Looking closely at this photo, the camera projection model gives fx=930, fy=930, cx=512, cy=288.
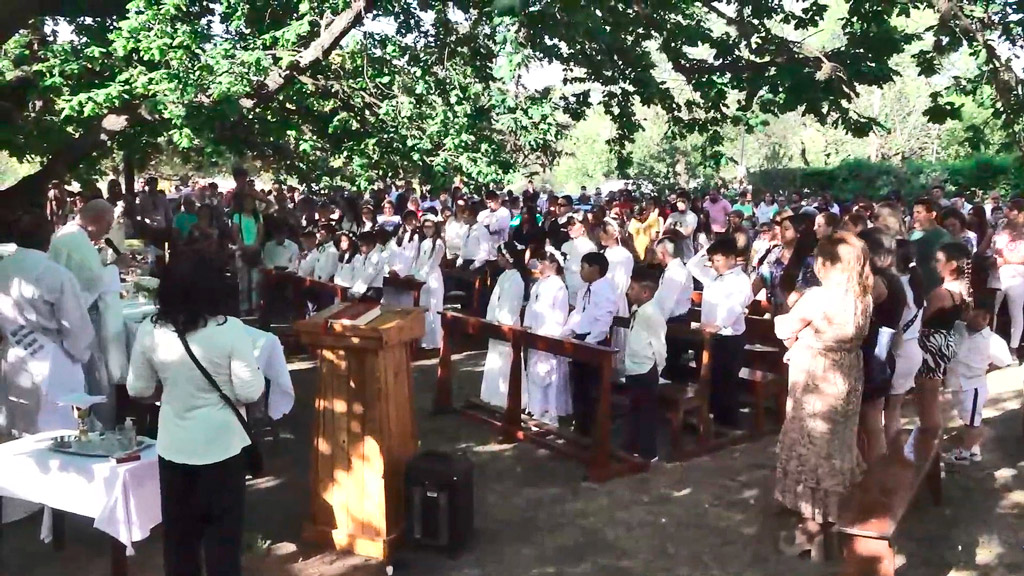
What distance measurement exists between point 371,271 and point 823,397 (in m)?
7.30

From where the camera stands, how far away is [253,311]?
12.1m

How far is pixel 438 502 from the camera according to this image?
17.5 ft

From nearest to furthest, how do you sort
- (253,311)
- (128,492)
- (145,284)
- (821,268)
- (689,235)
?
(128,492)
(821,268)
(145,284)
(253,311)
(689,235)

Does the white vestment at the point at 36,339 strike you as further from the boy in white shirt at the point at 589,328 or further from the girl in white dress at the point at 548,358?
the boy in white shirt at the point at 589,328

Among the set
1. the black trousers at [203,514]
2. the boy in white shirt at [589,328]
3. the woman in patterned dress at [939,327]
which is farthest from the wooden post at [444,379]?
the black trousers at [203,514]

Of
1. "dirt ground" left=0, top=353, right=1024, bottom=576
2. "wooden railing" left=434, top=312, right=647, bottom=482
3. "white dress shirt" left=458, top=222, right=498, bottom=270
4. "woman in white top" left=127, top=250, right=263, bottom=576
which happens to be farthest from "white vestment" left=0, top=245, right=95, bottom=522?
"white dress shirt" left=458, top=222, right=498, bottom=270

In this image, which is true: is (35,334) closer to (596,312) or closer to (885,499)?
(596,312)

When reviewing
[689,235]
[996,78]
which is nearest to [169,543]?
[996,78]

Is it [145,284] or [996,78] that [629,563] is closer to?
[145,284]

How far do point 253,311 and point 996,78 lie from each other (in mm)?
8967

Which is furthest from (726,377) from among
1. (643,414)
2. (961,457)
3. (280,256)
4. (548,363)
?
(280,256)

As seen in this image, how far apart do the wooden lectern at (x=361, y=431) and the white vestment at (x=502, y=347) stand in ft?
10.3

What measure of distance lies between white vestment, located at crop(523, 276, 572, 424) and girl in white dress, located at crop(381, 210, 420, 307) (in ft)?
11.7

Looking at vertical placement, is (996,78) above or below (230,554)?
above
